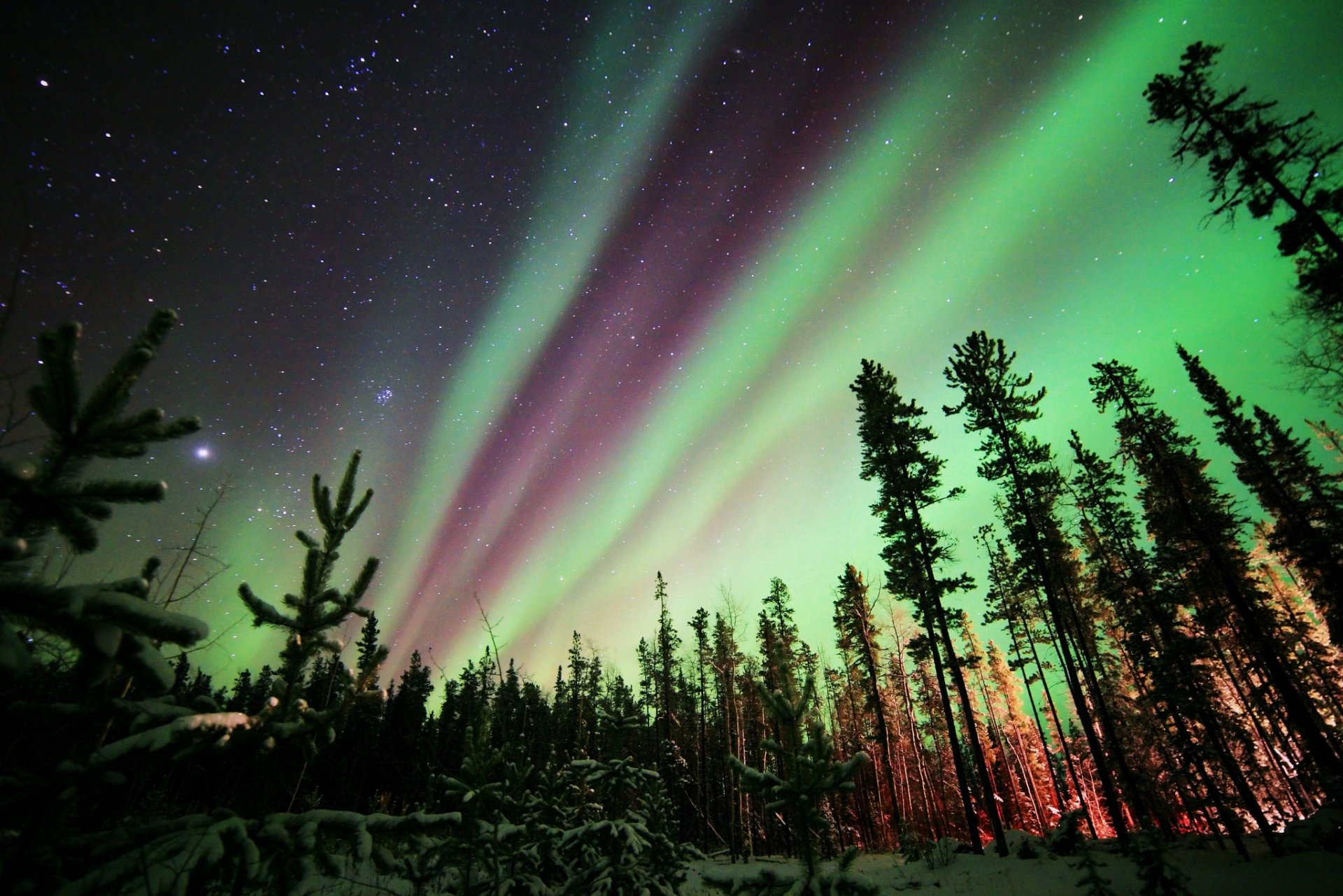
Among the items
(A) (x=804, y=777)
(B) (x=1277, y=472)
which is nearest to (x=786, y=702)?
(A) (x=804, y=777)

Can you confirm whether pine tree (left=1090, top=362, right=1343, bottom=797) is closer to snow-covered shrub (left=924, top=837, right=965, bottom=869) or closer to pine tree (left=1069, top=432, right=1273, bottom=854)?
pine tree (left=1069, top=432, right=1273, bottom=854)

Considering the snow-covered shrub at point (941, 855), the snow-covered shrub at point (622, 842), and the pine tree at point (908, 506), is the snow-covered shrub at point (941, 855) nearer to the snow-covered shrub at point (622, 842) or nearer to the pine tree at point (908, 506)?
the pine tree at point (908, 506)

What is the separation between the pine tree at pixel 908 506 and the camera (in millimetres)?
17641

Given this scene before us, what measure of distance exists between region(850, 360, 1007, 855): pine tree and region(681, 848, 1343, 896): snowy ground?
195 cm

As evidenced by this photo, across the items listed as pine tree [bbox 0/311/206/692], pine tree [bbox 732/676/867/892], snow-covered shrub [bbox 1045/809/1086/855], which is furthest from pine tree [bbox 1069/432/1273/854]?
pine tree [bbox 0/311/206/692]

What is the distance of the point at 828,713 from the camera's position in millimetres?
43312

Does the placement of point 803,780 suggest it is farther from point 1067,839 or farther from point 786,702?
point 1067,839

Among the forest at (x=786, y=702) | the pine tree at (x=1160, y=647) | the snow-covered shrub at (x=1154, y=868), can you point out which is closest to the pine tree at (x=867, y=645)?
the forest at (x=786, y=702)

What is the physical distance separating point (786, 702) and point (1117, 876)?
1355cm

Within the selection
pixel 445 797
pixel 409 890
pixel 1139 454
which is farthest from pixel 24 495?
pixel 1139 454

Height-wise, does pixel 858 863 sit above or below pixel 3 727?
below

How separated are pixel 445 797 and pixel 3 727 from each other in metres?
7.78

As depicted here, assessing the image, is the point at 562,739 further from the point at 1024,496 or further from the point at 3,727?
the point at 3,727

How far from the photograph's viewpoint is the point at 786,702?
7.84 m
